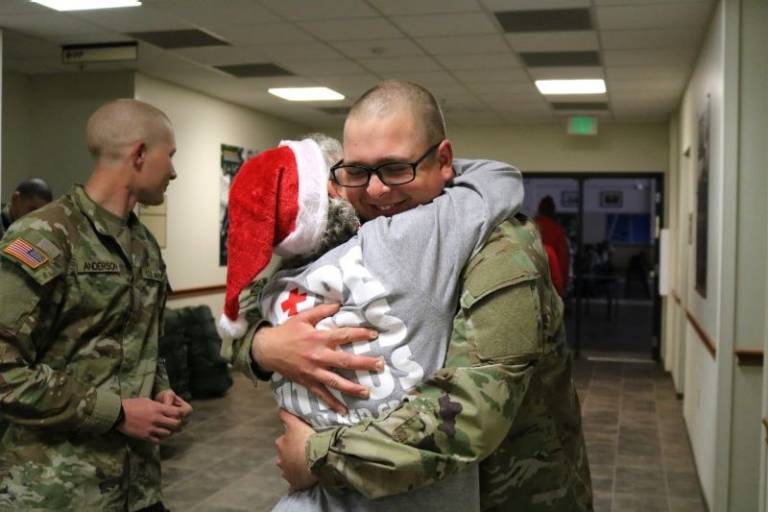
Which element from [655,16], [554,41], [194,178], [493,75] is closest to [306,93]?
[194,178]

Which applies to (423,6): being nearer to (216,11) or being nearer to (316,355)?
(216,11)

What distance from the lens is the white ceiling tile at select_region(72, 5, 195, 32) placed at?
5.07 metres

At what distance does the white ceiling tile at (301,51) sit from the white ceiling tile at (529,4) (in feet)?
5.10

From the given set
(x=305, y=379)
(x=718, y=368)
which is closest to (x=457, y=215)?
(x=305, y=379)

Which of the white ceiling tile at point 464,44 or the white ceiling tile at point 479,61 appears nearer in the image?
the white ceiling tile at point 464,44

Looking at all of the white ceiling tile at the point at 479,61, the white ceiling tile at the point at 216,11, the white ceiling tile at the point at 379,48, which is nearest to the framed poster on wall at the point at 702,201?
the white ceiling tile at the point at 479,61

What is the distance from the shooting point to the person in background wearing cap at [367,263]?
117 centimetres

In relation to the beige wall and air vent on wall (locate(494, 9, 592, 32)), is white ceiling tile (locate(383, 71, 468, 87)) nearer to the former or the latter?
air vent on wall (locate(494, 9, 592, 32))

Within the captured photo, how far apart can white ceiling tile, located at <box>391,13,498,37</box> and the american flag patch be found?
12.0 ft

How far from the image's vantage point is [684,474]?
5.04m

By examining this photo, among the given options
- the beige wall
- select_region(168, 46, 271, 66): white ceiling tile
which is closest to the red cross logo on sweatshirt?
select_region(168, 46, 271, 66): white ceiling tile

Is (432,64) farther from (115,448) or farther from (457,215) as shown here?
(457,215)

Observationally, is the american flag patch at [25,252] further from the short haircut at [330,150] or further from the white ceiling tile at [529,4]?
the white ceiling tile at [529,4]

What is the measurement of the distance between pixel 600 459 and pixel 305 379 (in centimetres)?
456
